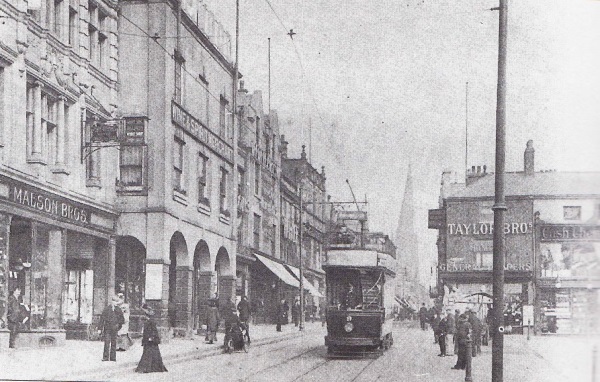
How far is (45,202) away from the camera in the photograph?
2058 cm

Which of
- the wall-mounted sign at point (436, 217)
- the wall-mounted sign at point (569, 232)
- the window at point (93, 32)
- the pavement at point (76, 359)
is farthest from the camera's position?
the wall-mounted sign at point (436, 217)

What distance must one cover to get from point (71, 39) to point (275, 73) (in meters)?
5.79

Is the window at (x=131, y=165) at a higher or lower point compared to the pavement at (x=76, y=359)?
higher

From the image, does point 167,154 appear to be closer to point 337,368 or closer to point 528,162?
point 337,368

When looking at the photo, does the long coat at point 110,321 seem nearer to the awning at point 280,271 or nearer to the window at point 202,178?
the window at point 202,178

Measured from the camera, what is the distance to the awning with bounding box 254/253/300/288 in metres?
40.6

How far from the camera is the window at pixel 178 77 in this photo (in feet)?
84.8

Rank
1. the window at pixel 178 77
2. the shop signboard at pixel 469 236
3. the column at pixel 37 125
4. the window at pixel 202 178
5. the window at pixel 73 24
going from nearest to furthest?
the column at pixel 37 125
the window at pixel 73 24
the window at pixel 178 77
the window at pixel 202 178
the shop signboard at pixel 469 236

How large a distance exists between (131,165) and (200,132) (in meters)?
3.56

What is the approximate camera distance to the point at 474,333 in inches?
934

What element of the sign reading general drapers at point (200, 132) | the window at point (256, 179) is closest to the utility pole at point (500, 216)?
the sign reading general drapers at point (200, 132)

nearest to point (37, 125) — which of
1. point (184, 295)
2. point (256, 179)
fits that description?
point (184, 295)

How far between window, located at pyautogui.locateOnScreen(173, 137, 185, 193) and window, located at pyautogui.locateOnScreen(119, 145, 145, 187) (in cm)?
120

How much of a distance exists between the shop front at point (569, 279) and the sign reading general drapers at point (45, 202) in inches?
457
